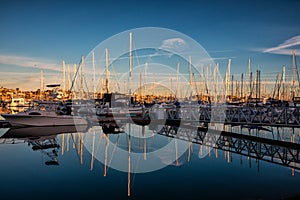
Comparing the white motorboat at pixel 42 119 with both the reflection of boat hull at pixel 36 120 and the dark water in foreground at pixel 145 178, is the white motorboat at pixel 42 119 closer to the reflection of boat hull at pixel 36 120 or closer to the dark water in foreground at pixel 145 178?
the reflection of boat hull at pixel 36 120

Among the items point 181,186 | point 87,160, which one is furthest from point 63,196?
point 87,160

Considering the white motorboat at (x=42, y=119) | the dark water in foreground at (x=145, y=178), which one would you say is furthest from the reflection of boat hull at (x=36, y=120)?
the dark water in foreground at (x=145, y=178)

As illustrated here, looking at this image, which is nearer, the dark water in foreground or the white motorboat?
the dark water in foreground

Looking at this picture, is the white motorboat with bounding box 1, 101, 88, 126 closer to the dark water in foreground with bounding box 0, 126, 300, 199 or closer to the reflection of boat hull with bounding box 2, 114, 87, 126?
the reflection of boat hull with bounding box 2, 114, 87, 126

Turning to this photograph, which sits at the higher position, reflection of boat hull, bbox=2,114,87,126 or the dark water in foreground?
reflection of boat hull, bbox=2,114,87,126

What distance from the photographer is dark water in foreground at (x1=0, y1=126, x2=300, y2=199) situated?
8.21 meters

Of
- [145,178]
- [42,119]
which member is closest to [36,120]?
[42,119]

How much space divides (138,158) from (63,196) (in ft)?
18.5

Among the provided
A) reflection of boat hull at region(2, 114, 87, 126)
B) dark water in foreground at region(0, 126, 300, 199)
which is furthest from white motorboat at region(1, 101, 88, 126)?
dark water in foreground at region(0, 126, 300, 199)

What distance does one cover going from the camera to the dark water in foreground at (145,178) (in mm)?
8211

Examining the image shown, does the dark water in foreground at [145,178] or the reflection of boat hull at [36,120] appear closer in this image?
the dark water in foreground at [145,178]

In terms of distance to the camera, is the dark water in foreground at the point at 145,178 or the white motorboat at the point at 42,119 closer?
the dark water in foreground at the point at 145,178

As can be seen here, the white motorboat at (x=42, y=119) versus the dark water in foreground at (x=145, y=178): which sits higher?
the white motorboat at (x=42, y=119)

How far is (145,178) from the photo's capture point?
1009cm
